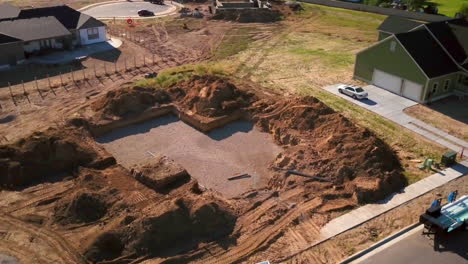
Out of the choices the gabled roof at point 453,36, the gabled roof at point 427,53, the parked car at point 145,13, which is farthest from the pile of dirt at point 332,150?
the parked car at point 145,13

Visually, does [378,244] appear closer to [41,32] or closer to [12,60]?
[12,60]

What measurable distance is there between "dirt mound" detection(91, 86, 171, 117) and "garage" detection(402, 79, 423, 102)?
20.7m

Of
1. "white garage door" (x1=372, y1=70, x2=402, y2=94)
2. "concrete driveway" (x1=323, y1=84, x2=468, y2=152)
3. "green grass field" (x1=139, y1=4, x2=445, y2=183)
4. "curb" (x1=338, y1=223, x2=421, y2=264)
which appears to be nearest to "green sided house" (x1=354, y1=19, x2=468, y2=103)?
"white garage door" (x1=372, y1=70, x2=402, y2=94)

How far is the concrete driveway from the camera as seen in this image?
32531mm

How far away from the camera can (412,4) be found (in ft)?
244

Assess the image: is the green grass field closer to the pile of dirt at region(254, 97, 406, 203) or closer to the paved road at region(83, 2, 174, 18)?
the pile of dirt at region(254, 97, 406, 203)

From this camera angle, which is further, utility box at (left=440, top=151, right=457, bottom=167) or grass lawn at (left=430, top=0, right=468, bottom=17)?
grass lawn at (left=430, top=0, right=468, bottom=17)

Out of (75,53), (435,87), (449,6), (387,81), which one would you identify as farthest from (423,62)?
(449,6)

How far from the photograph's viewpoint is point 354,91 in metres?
39.0

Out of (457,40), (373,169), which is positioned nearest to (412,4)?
(457,40)

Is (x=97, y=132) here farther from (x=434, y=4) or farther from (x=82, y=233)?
(x=434, y=4)

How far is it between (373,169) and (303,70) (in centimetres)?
2084

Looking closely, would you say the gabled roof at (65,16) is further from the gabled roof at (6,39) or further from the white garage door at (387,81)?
the white garage door at (387,81)

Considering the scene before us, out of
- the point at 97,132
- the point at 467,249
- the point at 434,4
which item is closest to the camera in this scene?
the point at 467,249
